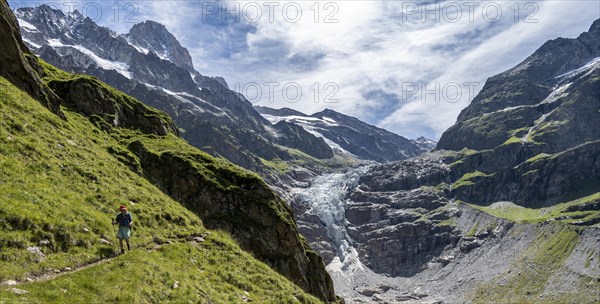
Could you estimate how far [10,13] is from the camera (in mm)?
46250

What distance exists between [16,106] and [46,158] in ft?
25.9

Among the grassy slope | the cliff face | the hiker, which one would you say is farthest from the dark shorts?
the cliff face

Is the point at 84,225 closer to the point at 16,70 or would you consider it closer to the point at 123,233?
the point at 123,233

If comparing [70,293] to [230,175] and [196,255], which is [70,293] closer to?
[196,255]

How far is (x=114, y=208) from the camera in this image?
29.9 meters

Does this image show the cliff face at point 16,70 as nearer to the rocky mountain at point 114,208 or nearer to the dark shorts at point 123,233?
the rocky mountain at point 114,208

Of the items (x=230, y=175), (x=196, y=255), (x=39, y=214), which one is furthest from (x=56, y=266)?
(x=230, y=175)

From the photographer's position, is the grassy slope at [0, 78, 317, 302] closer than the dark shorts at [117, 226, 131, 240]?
Yes

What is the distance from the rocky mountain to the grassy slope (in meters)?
0.08

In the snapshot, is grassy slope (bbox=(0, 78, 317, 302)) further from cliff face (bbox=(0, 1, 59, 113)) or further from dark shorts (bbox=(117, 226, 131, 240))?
cliff face (bbox=(0, 1, 59, 113))

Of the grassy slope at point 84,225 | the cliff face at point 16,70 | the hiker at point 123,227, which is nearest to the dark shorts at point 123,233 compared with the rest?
the hiker at point 123,227

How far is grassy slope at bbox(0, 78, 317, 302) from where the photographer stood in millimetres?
20156

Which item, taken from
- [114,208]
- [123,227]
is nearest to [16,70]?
[114,208]

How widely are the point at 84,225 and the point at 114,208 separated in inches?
197
